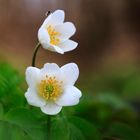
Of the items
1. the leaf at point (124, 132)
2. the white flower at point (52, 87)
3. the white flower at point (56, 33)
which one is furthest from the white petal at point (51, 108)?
the leaf at point (124, 132)

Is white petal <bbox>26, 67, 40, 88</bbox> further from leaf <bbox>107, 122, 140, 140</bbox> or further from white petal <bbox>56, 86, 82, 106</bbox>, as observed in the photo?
leaf <bbox>107, 122, 140, 140</bbox>

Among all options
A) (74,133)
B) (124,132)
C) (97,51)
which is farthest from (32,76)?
(97,51)

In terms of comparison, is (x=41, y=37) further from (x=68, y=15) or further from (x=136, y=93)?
(x=68, y=15)

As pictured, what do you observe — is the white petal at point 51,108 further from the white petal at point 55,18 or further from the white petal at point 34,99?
the white petal at point 55,18

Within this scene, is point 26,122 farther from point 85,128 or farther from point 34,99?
point 85,128

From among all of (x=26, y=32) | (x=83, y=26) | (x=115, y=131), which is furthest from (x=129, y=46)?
(x=115, y=131)
